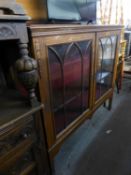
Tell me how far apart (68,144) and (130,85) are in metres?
1.91

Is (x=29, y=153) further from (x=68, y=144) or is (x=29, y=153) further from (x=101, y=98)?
(x=101, y=98)

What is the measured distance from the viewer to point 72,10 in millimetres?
1312

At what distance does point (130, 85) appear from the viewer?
284cm

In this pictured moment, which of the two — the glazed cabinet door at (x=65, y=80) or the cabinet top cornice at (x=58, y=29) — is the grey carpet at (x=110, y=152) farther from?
the cabinet top cornice at (x=58, y=29)

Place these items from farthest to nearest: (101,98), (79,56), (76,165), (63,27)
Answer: (101,98), (76,165), (79,56), (63,27)

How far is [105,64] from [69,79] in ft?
2.13

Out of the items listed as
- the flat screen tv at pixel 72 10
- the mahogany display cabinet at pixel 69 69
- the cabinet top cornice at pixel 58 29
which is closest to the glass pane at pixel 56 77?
the mahogany display cabinet at pixel 69 69

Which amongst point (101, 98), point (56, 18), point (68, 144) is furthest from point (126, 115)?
point (56, 18)

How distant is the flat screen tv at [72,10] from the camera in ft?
3.79

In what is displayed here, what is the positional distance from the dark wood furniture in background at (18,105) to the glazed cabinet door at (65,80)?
0.40 feet

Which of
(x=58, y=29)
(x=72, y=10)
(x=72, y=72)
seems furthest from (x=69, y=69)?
(x=72, y=10)

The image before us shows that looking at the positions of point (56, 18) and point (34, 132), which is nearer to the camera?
point (34, 132)

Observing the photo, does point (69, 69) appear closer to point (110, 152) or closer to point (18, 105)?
point (18, 105)

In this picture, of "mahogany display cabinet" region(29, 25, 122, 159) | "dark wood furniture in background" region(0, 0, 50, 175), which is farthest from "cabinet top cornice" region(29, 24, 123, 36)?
"dark wood furniture in background" region(0, 0, 50, 175)
